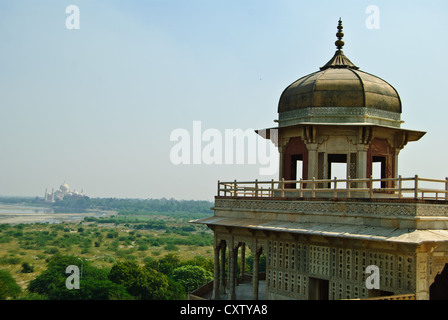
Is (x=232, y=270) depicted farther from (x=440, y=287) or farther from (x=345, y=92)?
(x=345, y=92)

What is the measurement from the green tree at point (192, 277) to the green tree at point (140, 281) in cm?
246

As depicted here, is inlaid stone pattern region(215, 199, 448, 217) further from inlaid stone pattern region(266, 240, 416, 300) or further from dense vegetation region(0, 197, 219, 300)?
dense vegetation region(0, 197, 219, 300)

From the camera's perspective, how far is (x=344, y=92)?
16.5m

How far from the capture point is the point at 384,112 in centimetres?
1667

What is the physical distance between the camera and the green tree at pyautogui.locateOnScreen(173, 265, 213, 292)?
148 feet

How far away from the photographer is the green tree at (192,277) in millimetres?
45250

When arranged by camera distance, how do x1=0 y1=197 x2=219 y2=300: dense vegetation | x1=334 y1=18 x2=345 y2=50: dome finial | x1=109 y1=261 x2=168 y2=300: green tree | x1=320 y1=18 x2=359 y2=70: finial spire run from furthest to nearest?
x1=0 y1=197 x2=219 y2=300: dense vegetation → x1=109 y1=261 x2=168 y2=300: green tree → x1=334 y1=18 x2=345 y2=50: dome finial → x1=320 y1=18 x2=359 y2=70: finial spire

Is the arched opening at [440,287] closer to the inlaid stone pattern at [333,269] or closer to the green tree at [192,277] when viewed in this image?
the inlaid stone pattern at [333,269]

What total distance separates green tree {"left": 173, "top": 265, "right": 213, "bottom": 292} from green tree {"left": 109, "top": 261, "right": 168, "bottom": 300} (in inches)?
96.8

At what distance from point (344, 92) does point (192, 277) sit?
109 ft

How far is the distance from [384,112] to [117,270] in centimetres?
3238

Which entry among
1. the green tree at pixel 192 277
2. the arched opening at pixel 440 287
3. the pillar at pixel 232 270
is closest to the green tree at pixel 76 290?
the green tree at pixel 192 277

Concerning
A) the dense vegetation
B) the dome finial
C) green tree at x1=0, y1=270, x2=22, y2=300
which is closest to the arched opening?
the dome finial
